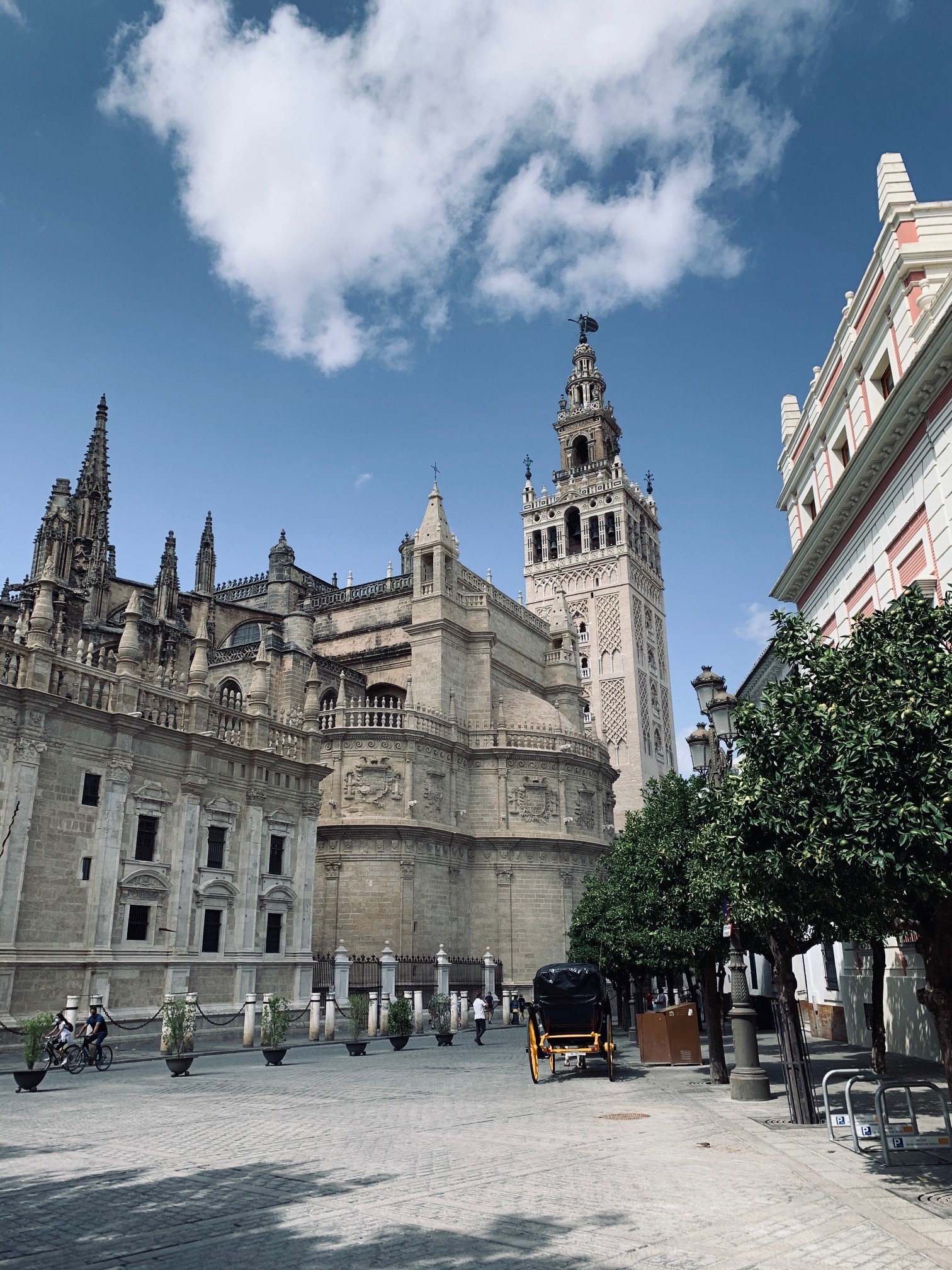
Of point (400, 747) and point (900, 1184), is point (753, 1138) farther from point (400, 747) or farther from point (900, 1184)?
point (400, 747)

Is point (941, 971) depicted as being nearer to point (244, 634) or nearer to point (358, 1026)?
point (358, 1026)

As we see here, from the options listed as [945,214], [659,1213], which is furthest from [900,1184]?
[945,214]

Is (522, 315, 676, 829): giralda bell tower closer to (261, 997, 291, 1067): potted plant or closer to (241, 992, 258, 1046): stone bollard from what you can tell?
(241, 992, 258, 1046): stone bollard

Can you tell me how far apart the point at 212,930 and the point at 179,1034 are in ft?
21.9

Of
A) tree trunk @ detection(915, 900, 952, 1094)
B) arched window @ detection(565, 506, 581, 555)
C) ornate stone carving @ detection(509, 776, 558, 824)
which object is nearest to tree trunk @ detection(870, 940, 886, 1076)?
tree trunk @ detection(915, 900, 952, 1094)

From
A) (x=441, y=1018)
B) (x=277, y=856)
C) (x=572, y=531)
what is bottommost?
(x=441, y=1018)

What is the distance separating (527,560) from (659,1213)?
223ft

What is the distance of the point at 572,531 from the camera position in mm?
73562

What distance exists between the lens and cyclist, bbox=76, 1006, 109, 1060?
60.1 ft

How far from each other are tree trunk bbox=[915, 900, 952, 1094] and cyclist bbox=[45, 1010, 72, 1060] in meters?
16.2

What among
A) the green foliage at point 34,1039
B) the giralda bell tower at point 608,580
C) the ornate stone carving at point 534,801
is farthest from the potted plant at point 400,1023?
the giralda bell tower at point 608,580

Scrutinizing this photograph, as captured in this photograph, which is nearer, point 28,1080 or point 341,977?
point 28,1080

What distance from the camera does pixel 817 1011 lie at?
80.2 feet

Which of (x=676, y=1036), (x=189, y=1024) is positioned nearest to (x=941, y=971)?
(x=676, y=1036)
